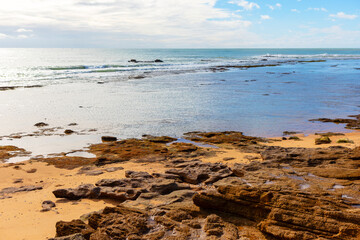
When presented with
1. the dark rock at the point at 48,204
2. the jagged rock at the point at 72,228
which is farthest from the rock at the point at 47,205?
the jagged rock at the point at 72,228

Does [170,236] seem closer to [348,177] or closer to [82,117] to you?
[348,177]

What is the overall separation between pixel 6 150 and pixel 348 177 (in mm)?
11286

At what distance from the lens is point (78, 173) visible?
30.2 ft

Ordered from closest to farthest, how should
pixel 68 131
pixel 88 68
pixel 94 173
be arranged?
pixel 94 173 → pixel 68 131 → pixel 88 68

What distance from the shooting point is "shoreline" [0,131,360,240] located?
628cm

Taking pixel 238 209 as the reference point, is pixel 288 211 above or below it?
above

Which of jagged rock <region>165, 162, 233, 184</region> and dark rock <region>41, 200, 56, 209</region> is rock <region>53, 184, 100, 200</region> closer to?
dark rock <region>41, 200, 56, 209</region>

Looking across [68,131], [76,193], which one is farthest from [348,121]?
[76,193]

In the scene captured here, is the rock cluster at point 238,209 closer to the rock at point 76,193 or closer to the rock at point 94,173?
the rock at point 76,193

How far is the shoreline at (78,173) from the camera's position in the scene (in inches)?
247

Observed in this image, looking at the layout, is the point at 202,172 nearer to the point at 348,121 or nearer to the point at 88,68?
the point at 348,121

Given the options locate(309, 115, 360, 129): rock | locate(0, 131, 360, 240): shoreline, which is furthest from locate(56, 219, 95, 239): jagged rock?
locate(309, 115, 360, 129): rock

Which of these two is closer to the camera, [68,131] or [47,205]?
[47,205]

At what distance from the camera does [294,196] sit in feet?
17.3
